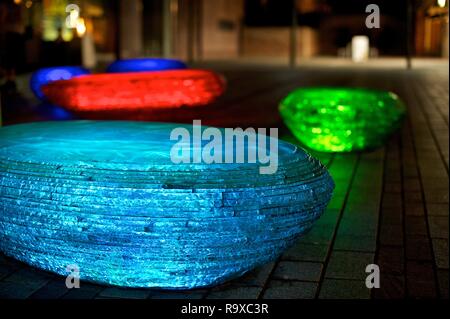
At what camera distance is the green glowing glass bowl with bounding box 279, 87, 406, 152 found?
277 inches

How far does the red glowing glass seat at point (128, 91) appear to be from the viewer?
26.3 ft

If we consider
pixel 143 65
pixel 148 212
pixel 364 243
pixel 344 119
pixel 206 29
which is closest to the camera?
pixel 148 212

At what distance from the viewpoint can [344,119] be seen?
7.01 m

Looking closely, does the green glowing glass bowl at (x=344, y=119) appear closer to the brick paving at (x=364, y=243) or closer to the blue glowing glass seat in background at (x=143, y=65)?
the brick paving at (x=364, y=243)

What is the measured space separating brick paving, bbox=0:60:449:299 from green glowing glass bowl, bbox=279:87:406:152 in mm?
160

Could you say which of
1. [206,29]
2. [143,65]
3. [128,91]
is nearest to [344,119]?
[128,91]

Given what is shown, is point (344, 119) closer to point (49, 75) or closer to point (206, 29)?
point (49, 75)

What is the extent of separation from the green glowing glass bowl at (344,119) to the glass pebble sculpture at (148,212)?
364cm

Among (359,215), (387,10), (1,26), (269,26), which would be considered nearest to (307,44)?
(269,26)

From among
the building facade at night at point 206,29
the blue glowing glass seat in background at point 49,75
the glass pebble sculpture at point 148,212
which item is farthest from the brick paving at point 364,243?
the building facade at night at point 206,29

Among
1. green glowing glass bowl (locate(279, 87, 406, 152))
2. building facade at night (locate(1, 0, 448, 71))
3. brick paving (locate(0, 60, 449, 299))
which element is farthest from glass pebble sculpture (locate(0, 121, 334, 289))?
building facade at night (locate(1, 0, 448, 71))

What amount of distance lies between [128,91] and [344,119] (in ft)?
8.34

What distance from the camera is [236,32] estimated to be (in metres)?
35.9
